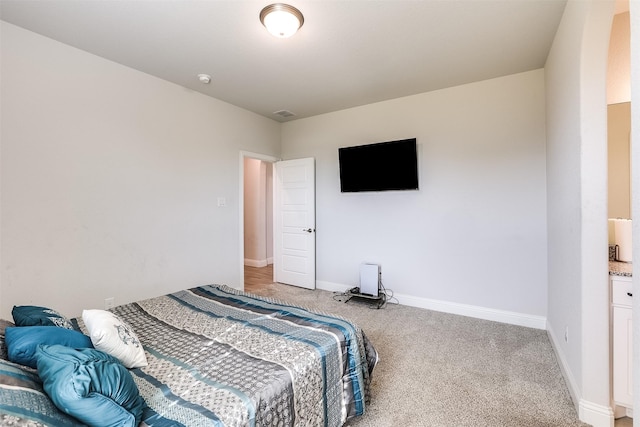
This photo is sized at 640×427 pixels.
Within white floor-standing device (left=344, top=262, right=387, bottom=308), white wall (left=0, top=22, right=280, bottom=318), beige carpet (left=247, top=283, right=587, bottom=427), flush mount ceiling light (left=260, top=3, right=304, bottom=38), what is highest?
flush mount ceiling light (left=260, top=3, right=304, bottom=38)

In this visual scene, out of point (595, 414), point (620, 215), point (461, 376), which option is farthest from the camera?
point (620, 215)

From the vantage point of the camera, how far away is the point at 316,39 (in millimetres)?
2463

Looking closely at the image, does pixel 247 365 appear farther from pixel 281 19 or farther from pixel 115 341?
pixel 281 19

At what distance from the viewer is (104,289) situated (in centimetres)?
275

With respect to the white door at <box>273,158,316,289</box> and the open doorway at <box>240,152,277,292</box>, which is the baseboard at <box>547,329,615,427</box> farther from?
the open doorway at <box>240,152,277,292</box>

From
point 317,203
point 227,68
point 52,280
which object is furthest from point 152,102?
point 317,203

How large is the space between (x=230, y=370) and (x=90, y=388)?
1.74 feet

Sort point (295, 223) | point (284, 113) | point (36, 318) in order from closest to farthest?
point (36, 318)
point (284, 113)
point (295, 223)

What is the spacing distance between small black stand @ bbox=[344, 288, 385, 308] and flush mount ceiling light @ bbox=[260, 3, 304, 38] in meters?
3.09

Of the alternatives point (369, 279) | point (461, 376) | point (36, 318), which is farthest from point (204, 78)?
point (461, 376)

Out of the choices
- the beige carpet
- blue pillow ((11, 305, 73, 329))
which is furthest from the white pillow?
the beige carpet

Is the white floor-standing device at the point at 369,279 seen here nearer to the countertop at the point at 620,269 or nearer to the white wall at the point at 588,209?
the white wall at the point at 588,209

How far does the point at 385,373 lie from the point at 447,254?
1.82 m

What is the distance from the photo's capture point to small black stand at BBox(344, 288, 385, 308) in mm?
3760
